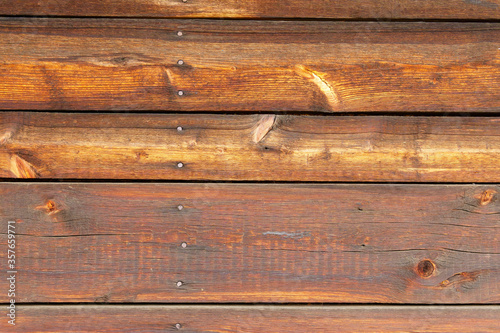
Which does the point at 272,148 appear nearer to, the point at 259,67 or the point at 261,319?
the point at 259,67

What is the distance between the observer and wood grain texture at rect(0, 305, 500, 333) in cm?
99

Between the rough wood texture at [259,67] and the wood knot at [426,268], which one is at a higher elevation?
the rough wood texture at [259,67]

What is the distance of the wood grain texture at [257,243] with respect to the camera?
98 cm

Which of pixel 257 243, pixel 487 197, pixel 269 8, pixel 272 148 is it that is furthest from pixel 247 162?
pixel 487 197

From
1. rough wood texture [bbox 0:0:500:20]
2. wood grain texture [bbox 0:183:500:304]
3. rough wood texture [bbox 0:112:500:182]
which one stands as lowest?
wood grain texture [bbox 0:183:500:304]

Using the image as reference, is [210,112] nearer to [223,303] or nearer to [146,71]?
[146,71]

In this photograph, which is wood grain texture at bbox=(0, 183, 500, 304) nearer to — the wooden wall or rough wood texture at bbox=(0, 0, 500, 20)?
the wooden wall

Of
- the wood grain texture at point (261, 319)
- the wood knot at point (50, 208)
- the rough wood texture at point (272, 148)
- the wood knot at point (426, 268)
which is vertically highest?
the rough wood texture at point (272, 148)

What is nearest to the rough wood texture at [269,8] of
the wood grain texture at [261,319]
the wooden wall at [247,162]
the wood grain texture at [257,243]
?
the wooden wall at [247,162]

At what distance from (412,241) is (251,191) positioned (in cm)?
41

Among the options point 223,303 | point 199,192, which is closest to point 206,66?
point 199,192

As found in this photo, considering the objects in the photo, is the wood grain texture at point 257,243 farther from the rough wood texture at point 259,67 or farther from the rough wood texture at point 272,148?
the rough wood texture at point 259,67

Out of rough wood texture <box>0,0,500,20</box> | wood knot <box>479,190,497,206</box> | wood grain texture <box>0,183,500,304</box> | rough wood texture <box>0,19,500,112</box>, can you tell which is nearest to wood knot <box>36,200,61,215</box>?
wood grain texture <box>0,183,500,304</box>

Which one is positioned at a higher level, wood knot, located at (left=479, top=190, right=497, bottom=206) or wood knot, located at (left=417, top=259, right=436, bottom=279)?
wood knot, located at (left=479, top=190, right=497, bottom=206)
